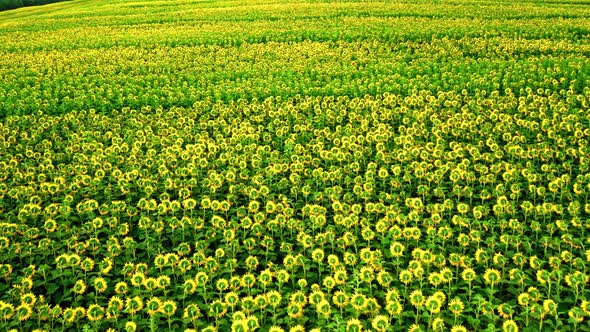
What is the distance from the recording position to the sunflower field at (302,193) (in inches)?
186

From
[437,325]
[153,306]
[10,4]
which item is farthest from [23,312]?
[10,4]

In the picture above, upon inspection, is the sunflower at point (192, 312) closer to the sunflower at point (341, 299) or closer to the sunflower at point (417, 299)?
the sunflower at point (341, 299)

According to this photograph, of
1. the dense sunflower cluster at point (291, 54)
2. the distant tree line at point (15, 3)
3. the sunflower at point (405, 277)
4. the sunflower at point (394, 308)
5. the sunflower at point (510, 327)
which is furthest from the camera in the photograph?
the distant tree line at point (15, 3)

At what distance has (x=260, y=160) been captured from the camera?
807 centimetres

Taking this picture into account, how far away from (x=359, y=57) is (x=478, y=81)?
5.11 meters

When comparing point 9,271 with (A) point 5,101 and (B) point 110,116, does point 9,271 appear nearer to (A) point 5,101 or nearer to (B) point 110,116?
(B) point 110,116

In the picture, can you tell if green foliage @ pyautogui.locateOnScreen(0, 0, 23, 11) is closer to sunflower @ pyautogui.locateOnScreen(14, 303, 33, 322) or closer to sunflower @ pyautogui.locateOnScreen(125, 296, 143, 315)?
sunflower @ pyautogui.locateOnScreen(14, 303, 33, 322)

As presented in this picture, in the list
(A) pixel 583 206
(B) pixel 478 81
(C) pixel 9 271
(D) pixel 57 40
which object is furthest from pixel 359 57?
(D) pixel 57 40

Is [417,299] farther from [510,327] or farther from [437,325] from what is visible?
[510,327]

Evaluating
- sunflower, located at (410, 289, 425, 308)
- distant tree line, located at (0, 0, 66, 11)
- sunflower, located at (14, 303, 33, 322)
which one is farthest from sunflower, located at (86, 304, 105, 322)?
distant tree line, located at (0, 0, 66, 11)

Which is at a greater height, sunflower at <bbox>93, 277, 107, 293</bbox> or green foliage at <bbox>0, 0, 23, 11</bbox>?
green foliage at <bbox>0, 0, 23, 11</bbox>

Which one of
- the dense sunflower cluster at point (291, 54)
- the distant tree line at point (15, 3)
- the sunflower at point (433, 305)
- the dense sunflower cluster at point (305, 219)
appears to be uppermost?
the distant tree line at point (15, 3)

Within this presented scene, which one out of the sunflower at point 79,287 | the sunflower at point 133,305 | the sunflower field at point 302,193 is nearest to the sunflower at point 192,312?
the sunflower field at point 302,193

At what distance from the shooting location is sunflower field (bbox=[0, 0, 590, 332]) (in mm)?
4727
